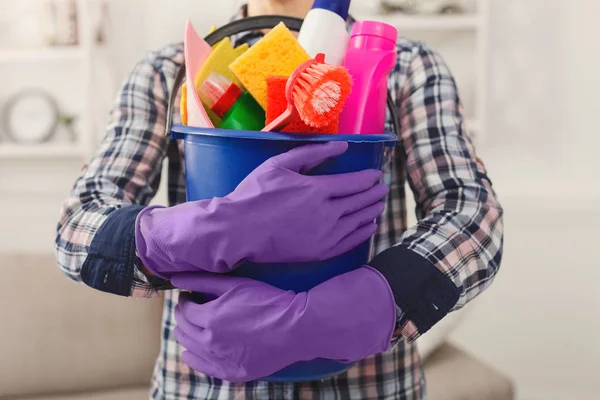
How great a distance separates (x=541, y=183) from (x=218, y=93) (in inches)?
67.0

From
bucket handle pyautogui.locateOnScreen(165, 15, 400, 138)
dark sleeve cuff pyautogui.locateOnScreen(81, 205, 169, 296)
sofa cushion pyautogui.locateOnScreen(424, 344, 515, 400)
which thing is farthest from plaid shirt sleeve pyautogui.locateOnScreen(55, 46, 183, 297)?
sofa cushion pyautogui.locateOnScreen(424, 344, 515, 400)

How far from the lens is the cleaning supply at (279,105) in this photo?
1.51 ft

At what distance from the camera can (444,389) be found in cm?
144

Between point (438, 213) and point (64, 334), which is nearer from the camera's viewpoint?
point (438, 213)

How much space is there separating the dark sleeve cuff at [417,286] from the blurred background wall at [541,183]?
145 centimetres

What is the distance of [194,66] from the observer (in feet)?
1.77

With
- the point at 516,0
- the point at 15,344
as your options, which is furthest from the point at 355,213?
the point at 516,0

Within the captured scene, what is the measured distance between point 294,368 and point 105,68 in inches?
69.8

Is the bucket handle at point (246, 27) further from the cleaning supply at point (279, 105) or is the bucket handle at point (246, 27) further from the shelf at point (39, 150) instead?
the shelf at point (39, 150)

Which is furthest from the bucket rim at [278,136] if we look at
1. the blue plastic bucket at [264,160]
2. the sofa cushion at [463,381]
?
the sofa cushion at [463,381]

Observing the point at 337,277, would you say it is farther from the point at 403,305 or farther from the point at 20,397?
the point at 20,397

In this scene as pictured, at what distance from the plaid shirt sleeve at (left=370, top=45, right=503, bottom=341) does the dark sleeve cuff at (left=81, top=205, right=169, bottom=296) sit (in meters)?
0.23

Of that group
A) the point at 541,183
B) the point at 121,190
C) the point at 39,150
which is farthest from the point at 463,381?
the point at 39,150

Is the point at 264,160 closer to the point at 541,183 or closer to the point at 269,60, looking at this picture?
the point at 269,60
